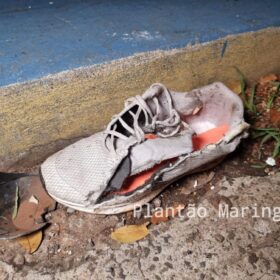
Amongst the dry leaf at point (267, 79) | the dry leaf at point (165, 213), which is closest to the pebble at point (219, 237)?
the dry leaf at point (165, 213)

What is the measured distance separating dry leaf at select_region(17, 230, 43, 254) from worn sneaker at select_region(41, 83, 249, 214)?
16cm

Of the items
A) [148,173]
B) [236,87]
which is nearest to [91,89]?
[148,173]

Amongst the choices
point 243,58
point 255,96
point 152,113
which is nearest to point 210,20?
point 243,58

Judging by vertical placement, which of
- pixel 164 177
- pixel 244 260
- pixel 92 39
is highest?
pixel 92 39

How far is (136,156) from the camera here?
1229mm

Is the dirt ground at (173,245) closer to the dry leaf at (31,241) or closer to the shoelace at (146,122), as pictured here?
the dry leaf at (31,241)

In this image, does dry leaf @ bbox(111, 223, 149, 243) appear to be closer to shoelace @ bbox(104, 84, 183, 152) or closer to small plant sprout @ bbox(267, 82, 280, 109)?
shoelace @ bbox(104, 84, 183, 152)

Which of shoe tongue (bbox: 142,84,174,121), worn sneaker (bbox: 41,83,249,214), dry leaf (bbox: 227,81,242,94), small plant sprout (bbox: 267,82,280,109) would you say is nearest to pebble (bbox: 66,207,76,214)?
worn sneaker (bbox: 41,83,249,214)

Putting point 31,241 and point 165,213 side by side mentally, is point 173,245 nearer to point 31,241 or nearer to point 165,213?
point 165,213

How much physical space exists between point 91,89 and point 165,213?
0.59 metres

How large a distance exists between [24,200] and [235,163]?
0.94m

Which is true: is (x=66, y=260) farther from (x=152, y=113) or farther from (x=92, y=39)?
(x=92, y=39)

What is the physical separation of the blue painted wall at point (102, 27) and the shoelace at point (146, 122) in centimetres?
23

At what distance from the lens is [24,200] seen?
1.36 m
